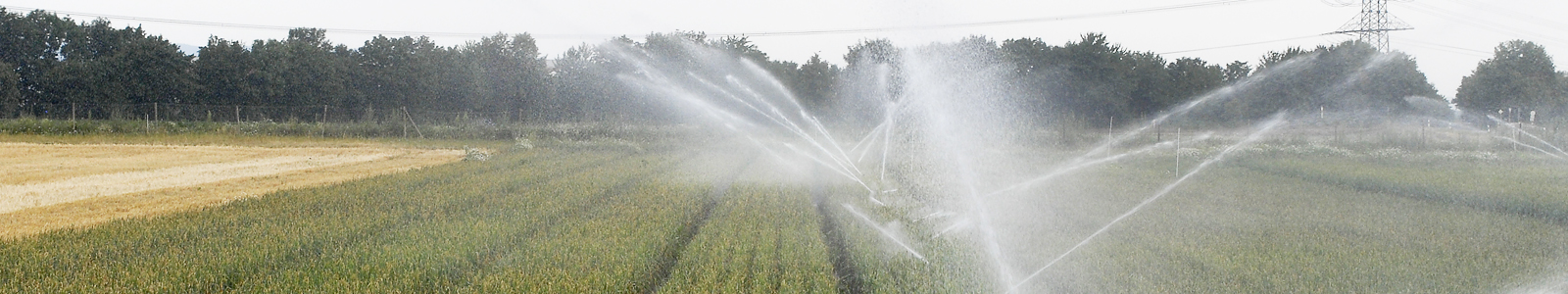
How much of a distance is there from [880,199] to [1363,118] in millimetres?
36368

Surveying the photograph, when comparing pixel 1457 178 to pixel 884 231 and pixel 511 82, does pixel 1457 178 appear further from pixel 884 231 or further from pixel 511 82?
pixel 511 82

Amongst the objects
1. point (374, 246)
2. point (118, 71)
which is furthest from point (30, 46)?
point (374, 246)

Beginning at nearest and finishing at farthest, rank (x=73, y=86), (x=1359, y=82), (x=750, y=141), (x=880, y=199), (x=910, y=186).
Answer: (x=880, y=199) → (x=910, y=186) → (x=750, y=141) → (x=1359, y=82) → (x=73, y=86)

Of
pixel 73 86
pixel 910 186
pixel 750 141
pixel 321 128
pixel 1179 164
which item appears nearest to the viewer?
pixel 910 186

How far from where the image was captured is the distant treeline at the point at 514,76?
153ft

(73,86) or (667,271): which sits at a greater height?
(73,86)

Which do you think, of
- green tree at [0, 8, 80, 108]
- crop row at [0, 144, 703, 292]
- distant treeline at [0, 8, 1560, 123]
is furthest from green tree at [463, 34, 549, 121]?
crop row at [0, 144, 703, 292]

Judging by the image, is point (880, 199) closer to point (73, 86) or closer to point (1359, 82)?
point (1359, 82)

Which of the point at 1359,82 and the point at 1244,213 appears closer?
the point at 1244,213

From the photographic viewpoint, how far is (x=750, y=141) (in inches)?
1463

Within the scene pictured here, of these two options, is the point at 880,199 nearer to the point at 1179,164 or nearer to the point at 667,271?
the point at 667,271

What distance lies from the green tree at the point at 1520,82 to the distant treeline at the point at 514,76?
99cm

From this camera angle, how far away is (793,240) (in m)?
10.1

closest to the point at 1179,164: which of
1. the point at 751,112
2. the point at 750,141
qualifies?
the point at 750,141
